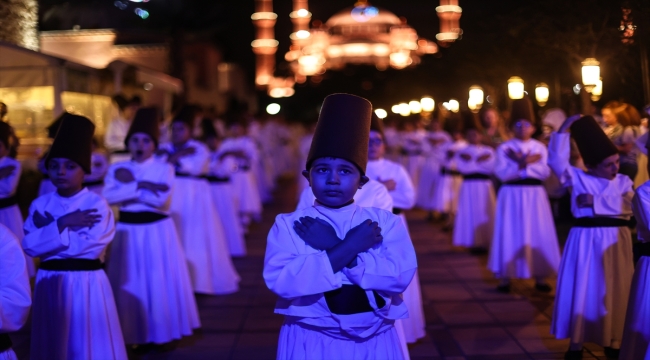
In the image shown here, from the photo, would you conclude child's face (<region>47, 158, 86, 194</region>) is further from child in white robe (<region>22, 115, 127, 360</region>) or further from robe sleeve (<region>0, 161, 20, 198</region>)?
robe sleeve (<region>0, 161, 20, 198</region>)

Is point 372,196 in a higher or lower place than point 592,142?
lower

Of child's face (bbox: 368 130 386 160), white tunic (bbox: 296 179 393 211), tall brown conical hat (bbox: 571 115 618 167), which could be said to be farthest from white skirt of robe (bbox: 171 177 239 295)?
tall brown conical hat (bbox: 571 115 618 167)

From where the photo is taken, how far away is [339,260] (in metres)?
3.50

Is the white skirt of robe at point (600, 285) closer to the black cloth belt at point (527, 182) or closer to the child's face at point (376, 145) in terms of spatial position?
the child's face at point (376, 145)

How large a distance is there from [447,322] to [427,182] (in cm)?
1044

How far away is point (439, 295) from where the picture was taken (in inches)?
378

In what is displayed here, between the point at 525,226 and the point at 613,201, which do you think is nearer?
the point at 613,201

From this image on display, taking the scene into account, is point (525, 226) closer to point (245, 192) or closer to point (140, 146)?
point (140, 146)

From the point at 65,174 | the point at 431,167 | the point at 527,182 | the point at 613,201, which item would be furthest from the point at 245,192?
the point at 65,174

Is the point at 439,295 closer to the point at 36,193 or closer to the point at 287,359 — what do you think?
the point at 287,359

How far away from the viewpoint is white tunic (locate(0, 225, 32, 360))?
374 cm

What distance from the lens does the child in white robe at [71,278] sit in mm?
5328

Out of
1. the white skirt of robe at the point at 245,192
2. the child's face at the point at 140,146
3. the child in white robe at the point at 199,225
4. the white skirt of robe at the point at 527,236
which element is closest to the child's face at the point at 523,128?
the white skirt of robe at the point at 527,236

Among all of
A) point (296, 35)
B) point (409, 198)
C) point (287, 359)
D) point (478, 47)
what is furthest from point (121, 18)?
point (296, 35)
